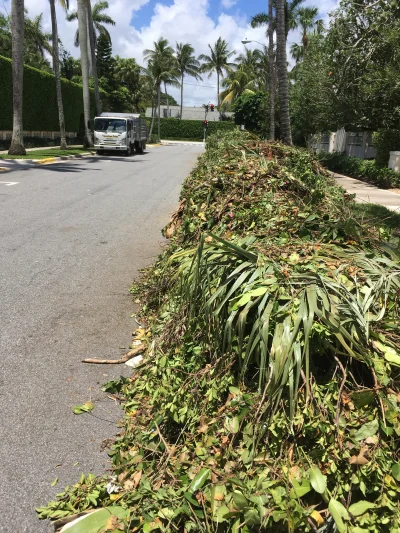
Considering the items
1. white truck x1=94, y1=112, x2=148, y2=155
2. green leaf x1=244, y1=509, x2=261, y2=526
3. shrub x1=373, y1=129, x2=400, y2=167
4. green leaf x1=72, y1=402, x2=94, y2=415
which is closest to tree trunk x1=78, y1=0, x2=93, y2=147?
white truck x1=94, y1=112, x2=148, y2=155

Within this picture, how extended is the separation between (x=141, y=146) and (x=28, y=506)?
3396 centimetres

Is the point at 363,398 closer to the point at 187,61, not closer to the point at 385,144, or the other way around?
the point at 385,144

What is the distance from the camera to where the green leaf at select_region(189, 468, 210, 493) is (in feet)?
6.80

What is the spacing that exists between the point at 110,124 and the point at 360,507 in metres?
29.6

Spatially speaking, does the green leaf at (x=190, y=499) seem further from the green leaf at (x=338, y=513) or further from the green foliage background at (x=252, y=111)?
the green foliage background at (x=252, y=111)

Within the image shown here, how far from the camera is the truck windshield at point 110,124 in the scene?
2914 centimetres

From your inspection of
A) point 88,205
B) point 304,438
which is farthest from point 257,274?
point 88,205

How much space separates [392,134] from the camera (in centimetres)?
1825

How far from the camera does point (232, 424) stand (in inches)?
88.0

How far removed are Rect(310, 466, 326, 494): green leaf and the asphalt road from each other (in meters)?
1.22

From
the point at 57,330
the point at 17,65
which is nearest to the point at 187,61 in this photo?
the point at 17,65

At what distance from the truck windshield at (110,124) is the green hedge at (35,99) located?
14.7ft

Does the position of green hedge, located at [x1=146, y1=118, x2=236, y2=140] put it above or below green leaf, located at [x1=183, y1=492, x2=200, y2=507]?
above

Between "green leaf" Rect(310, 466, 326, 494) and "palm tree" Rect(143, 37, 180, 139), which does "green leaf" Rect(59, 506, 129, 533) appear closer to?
"green leaf" Rect(310, 466, 326, 494)
